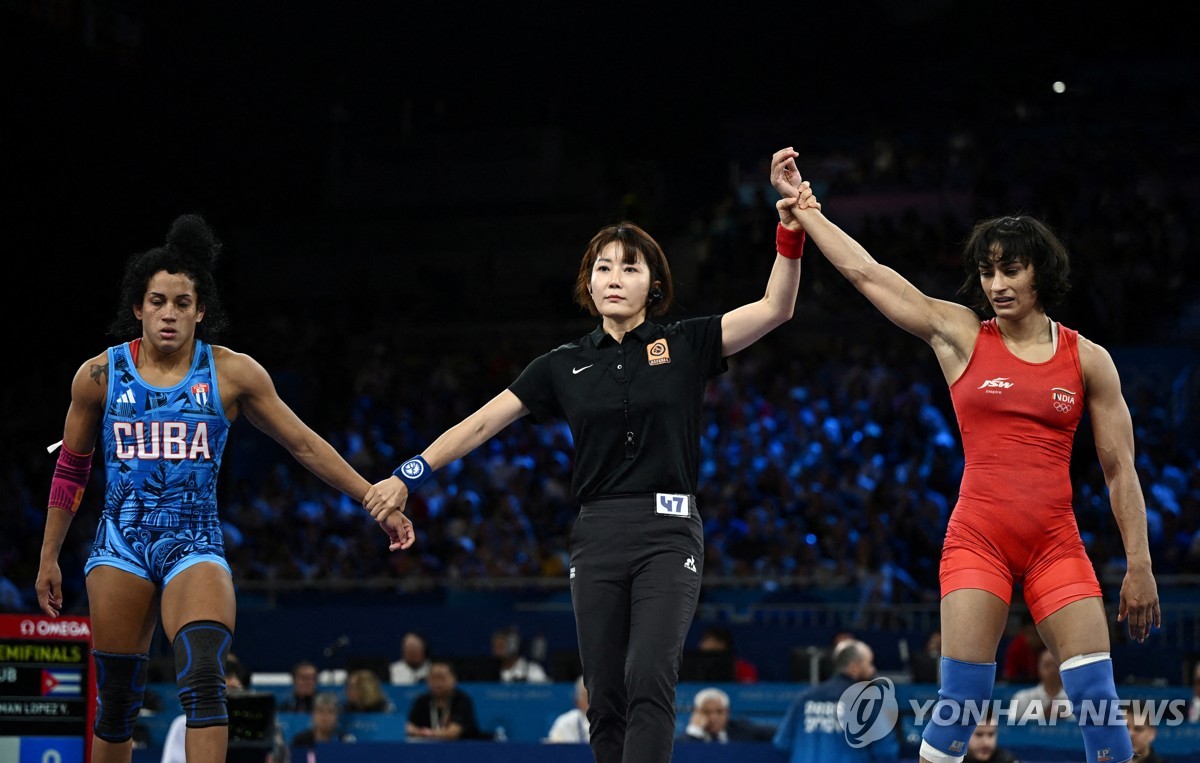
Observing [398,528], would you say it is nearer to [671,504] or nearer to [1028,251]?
[671,504]

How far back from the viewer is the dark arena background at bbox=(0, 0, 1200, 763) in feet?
Result: 45.5

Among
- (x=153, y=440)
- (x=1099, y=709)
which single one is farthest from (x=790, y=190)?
(x=153, y=440)

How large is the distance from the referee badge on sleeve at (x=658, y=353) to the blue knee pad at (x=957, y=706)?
147 centimetres

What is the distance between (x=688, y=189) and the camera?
97.6 feet

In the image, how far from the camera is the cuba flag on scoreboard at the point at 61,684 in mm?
6777

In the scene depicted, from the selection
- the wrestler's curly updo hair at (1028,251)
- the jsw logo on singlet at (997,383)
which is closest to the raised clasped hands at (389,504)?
the jsw logo on singlet at (997,383)

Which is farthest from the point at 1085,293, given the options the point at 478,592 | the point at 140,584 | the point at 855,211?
the point at 140,584

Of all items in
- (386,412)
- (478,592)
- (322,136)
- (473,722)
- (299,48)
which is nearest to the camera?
(473,722)

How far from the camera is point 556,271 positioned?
2567cm

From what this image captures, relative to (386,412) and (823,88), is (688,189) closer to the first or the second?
(823,88)

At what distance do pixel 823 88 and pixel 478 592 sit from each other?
18.6 metres

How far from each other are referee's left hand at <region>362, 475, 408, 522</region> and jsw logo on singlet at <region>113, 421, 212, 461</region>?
704 mm

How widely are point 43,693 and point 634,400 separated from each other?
3593 millimetres

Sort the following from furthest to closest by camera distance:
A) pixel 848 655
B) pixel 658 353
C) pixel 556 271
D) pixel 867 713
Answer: pixel 556 271, pixel 848 655, pixel 867 713, pixel 658 353
